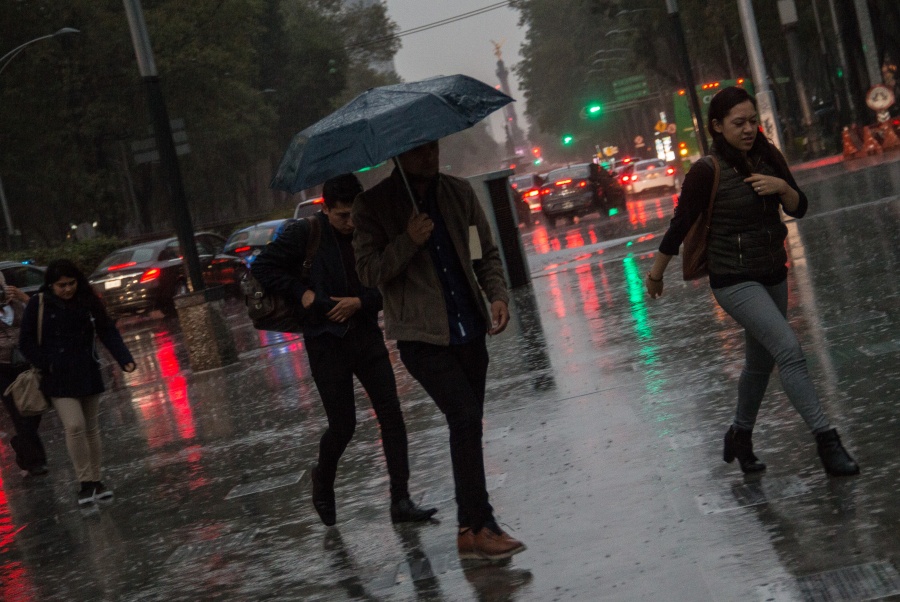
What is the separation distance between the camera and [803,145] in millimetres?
51406

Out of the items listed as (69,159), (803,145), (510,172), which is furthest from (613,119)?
(510,172)

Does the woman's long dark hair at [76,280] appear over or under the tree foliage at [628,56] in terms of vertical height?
under

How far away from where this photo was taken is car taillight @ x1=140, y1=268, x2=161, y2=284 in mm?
28350

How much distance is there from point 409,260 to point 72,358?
393 cm

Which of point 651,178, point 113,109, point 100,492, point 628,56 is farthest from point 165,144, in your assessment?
point 628,56

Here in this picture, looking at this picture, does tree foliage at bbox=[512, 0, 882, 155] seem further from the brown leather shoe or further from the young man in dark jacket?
the brown leather shoe

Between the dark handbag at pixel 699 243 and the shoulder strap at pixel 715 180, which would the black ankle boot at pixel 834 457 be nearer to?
the dark handbag at pixel 699 243

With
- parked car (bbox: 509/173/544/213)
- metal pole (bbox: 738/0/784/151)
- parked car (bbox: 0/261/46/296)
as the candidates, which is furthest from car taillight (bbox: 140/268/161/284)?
parked car (bbox: 509/173/544/213)

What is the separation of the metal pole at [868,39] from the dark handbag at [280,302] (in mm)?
34882

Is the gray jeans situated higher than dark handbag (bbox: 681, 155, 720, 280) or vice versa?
dark handbag (bbox: 681, 155, 720, 280)

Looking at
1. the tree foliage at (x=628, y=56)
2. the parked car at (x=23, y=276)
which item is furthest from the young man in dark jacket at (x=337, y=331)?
the tree foliage at (x=628, y=56)

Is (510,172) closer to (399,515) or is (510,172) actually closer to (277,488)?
(277,488)

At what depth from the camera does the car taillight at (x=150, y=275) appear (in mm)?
28350

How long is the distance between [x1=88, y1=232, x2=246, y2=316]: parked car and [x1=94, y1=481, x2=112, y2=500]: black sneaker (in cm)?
1924
